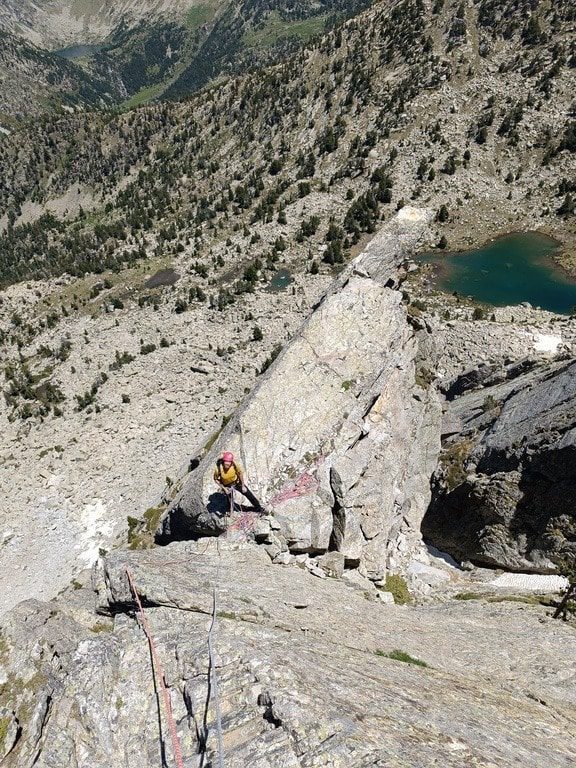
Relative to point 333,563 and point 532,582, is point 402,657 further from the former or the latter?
point 532,582

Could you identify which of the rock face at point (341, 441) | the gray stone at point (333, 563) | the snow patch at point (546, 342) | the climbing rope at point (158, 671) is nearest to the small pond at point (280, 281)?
the rock face at point (341, 441)

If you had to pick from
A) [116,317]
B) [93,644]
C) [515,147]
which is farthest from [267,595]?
[515,147]

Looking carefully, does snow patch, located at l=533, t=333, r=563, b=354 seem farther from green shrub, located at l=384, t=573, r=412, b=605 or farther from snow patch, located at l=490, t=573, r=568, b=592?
green shrub, located at l=384, t=573, r=412, b=605

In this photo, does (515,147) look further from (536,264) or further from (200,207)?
(200,207)

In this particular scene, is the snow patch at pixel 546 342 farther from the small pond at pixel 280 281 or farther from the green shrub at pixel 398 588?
the small pond at pixel 280 281

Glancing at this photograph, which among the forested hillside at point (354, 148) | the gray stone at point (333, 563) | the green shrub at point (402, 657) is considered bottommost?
the gray stone at point (333, 563)

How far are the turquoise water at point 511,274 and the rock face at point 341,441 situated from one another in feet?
74.8

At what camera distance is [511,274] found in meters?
46.2

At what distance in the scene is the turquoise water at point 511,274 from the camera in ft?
138

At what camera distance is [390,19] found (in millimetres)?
74812

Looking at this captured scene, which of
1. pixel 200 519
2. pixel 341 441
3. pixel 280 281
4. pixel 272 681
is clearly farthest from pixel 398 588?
pixel 280 281

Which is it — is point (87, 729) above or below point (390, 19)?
below

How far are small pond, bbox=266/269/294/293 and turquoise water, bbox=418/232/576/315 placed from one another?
1460 cm

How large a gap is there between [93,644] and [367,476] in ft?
37.5
